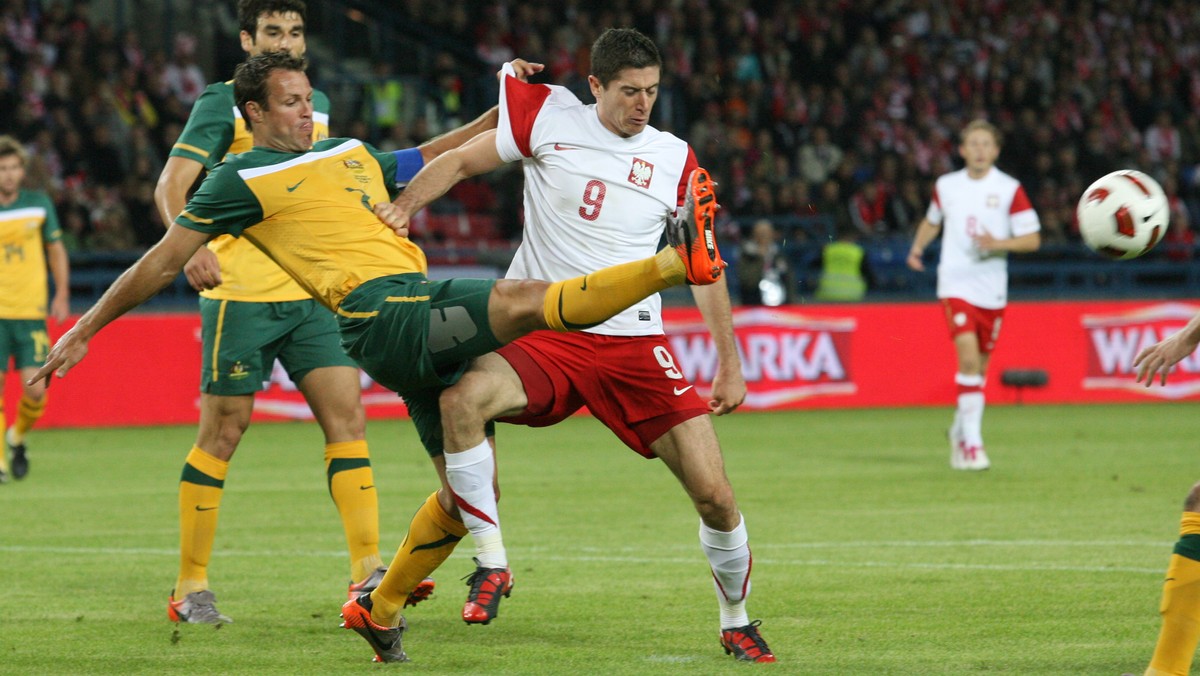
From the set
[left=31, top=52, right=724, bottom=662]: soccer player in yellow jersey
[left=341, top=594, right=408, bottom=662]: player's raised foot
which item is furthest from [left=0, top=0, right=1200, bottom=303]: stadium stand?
[left=341, top=594, right=408, bottom=662]: player's raised foot

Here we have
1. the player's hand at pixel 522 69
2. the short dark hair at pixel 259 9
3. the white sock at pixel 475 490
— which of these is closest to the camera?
the white sock at pixel 475 490

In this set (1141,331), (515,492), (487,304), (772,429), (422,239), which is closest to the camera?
(487,304)

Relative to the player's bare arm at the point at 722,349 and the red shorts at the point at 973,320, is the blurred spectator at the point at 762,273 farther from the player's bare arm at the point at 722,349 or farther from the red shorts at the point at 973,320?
the player's bare arm at the point at 722,349

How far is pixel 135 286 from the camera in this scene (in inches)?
208

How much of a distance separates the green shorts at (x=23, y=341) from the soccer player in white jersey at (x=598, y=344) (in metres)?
6.96

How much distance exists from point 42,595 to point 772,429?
923cm

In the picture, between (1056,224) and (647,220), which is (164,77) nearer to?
(1056,224)

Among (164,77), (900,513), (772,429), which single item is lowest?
(772,429)

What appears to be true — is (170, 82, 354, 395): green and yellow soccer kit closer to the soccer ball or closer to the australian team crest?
the australian team crest

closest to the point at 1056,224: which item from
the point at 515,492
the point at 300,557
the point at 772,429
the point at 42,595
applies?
the point at 772,429

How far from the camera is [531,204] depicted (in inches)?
230

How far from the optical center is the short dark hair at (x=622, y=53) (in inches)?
218

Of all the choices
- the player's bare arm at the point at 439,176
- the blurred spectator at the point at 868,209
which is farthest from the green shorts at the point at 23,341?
the blurred spectator at the point at 868,209

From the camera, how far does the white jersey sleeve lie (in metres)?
12.1
